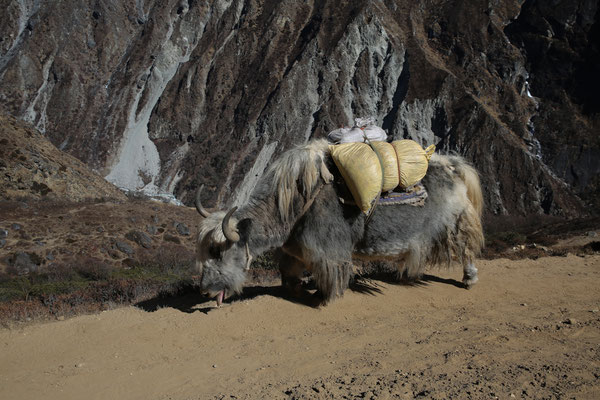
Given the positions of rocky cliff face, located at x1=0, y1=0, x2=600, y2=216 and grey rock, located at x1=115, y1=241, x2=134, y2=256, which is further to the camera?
rocky cliff face, located at x1=0, y1=0, x2=600, y2=216

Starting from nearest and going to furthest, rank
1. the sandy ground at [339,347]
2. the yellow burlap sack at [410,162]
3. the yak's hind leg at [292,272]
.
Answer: the sandy ground at [339,347], the yellow burlap sack at [410,162], the yak's hind leg at [292,272]

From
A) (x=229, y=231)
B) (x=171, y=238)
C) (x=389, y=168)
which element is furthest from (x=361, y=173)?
(x=171, y=238)

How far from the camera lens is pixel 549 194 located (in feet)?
113

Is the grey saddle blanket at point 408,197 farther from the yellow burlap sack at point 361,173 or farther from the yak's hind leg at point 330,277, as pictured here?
the yak's hind leg at point 330,277

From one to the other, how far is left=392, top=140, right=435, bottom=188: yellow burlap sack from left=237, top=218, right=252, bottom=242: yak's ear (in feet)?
6.18

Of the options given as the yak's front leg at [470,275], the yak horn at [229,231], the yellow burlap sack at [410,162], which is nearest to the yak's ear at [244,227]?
the yak horn at [229,231]

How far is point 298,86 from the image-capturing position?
44375 millimetres

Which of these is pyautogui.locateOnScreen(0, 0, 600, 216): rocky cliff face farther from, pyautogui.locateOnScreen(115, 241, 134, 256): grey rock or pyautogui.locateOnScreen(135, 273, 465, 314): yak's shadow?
pyautogui.locateOnScreen(135, 273, 465, 314): yak's shadow

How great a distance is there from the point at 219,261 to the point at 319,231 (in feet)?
3.88

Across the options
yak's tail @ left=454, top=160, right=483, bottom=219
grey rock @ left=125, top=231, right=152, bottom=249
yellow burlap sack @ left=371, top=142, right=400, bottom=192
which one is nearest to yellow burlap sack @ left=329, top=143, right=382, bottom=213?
yellow burlap sack @ left=371, top=142, right=400, bottom=192

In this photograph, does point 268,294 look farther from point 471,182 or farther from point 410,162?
point 471,182

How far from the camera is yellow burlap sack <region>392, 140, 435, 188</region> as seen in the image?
17.7 ft

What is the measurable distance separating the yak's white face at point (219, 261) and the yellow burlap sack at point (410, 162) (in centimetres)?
203

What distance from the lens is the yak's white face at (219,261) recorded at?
505 centimetres
